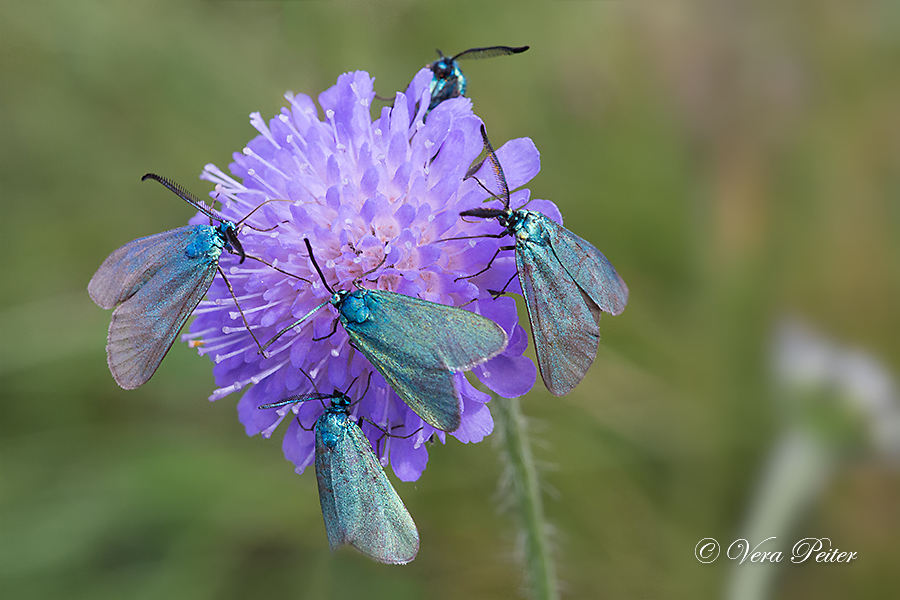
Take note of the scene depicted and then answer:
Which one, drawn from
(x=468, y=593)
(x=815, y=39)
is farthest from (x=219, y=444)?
(x=815, y=39)

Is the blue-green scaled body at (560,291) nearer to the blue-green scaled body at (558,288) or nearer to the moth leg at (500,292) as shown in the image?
the blue-green scaled body at (558,288)

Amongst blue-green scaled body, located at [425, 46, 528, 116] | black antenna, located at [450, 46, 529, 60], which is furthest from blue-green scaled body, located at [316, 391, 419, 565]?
black antenna, located at [450, 46, 529, 60]

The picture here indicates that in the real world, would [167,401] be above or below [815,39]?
below

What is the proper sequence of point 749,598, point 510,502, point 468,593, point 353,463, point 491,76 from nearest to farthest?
point 353,463 < point 510,502 < point 749,598 < point 468,593 < point 491,76

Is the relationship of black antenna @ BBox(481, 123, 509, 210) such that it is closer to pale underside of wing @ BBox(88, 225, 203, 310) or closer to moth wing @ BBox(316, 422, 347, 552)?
moth wing @ BBox(316, 422, 347, 552)

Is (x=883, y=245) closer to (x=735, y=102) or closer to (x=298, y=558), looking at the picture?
(x=735, y=102)

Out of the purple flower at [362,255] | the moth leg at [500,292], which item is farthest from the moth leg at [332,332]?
the moth leg at [500,292]

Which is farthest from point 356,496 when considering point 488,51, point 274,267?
point 488,51
